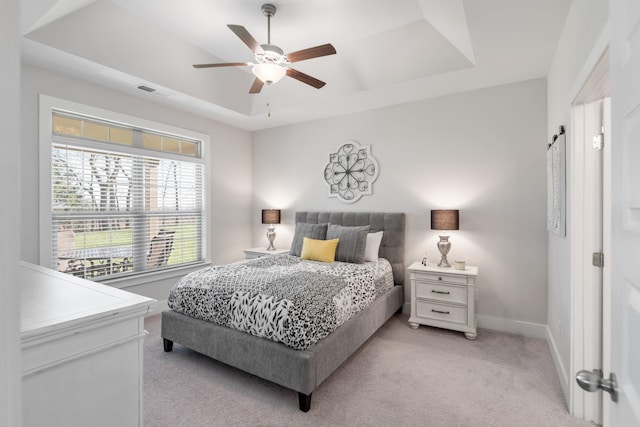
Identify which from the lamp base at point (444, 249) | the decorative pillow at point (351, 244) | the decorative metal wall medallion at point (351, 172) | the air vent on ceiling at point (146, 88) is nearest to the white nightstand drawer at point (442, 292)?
the lamp base at point (444, 249)

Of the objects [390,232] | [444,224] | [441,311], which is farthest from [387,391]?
[390,232]

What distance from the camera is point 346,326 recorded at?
97.0 inches

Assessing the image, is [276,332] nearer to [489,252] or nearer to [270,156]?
[489,252]

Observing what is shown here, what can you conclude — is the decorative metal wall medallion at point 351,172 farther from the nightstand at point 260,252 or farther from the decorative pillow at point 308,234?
the nightstand at point 260,252

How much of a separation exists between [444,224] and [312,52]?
7.19ft

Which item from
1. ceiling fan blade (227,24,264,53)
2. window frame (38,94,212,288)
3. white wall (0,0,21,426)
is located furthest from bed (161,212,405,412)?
ceiling fan blade (227,24,264,53)

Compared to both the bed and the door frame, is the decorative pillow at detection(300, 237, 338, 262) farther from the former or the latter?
the door frame

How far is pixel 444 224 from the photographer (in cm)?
334

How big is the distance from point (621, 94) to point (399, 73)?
2.79 m

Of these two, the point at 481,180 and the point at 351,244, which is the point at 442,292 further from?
the point at 481,180

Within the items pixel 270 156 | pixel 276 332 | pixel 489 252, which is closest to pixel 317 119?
pixel 270 156

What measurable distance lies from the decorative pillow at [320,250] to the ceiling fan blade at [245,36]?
6.96ft

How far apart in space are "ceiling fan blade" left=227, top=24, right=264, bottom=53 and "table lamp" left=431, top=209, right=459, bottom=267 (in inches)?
94.2

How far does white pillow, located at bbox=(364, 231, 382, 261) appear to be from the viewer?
144 inches
